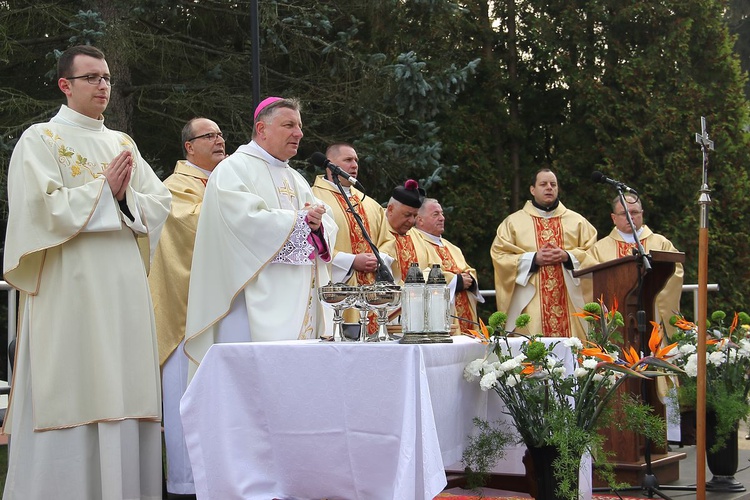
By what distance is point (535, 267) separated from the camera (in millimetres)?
8703

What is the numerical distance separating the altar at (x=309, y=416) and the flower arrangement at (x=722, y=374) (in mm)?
2410

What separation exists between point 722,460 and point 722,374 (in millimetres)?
513

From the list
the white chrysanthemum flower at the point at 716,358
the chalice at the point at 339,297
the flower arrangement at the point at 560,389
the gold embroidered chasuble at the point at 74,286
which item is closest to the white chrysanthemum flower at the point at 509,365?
the flower arrangement at the point at 560,389

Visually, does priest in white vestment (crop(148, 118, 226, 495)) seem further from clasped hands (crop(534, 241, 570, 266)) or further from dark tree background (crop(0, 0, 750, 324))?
dark tree background (crop(0, 0, 750, 324))

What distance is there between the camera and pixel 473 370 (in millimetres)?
4809

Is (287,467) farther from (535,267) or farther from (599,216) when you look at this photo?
(599,216)

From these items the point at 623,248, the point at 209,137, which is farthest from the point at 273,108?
the point at 623,248

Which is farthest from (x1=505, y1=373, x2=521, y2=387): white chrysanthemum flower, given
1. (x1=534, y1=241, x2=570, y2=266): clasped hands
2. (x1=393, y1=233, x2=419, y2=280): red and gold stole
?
(x1=534, y1=241, x2=570, y2=266): clasped hands

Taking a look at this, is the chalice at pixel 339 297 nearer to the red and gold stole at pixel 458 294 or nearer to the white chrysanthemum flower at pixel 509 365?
the white chrysanthemum flower at pixel 509 365

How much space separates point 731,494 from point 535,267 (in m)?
2.78

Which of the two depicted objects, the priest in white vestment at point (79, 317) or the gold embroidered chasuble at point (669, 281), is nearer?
the priest in white vestment at point (79, 317)

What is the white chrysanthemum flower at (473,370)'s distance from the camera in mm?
4797

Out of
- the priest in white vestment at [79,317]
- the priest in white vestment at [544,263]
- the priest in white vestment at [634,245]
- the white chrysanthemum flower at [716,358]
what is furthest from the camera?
the priest in white vestment at [634,245]

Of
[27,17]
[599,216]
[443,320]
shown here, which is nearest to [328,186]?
[443,320]
